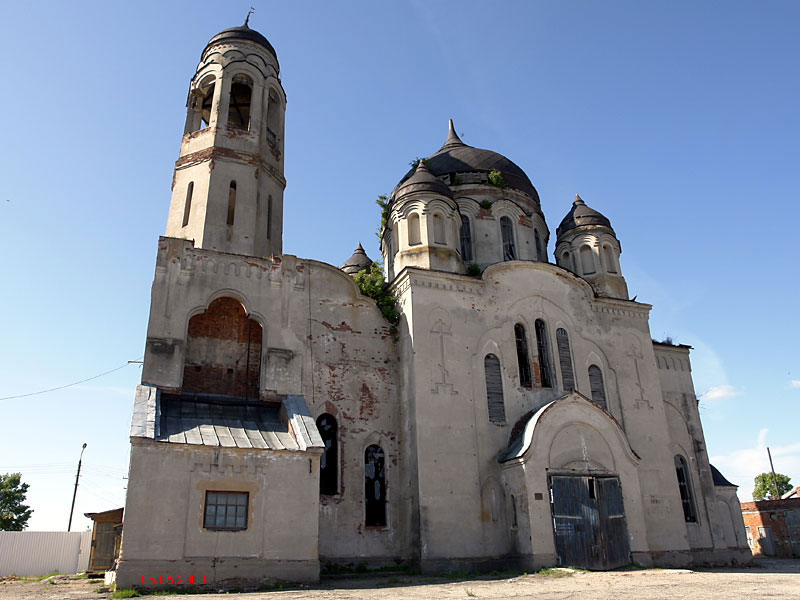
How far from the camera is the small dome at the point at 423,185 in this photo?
67.4ft

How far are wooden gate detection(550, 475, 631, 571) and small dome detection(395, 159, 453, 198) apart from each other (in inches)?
386

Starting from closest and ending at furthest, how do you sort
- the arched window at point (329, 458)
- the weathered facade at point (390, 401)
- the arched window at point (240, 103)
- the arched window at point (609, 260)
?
the weathered facade at point (390, 401) < the arched window at point (329, 458) < the arched window at point (240, 103) < the arched window at point (609, 260)

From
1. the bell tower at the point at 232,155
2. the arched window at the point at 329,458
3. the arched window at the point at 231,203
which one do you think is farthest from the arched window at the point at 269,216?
the arched window at the point at 329,458

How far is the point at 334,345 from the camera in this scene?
18000 mm

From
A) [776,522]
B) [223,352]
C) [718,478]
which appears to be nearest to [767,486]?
[776,522]

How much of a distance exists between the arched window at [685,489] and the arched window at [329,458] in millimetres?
11290

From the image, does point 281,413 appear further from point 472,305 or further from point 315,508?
point 472,305

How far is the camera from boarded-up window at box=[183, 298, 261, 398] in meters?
16.7

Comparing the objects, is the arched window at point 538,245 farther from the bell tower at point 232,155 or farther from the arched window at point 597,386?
the bell tower at point 232,155

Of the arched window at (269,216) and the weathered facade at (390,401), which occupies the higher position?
the arched window at (269,216)

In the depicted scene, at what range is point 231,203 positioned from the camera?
1936cm

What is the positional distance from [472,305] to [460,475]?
5.13 m

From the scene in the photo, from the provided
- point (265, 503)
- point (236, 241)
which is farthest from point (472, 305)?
point (265, 503)

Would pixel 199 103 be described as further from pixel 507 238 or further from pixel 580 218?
pixel 580 218
